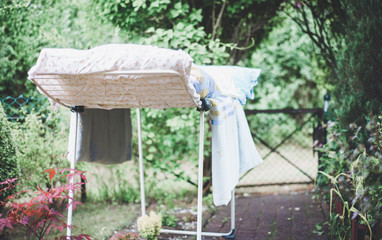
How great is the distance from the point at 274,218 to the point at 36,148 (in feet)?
8.42

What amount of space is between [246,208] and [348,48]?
214 cm

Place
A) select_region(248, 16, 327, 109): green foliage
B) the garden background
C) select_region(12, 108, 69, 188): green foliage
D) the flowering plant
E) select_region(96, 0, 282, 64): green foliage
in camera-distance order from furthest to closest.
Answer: select_region(248, 16, 327, 109): green foliage → select_region(96, 0, 282, 64): green foliage → select_region(12, 108, 69, 188): green foliage → the garden background → the flowering plant

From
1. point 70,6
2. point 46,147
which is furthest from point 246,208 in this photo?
point 70,6

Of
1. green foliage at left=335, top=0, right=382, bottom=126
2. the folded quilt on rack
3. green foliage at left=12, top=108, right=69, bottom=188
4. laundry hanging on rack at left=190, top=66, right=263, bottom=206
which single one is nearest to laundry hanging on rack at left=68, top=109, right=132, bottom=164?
the folded quilt on rack

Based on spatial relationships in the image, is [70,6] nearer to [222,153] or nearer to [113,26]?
[113,26]

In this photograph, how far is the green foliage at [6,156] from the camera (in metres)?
2.83

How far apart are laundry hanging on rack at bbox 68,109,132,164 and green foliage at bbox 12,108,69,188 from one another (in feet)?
2.30

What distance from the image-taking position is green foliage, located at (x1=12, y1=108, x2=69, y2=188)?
3574 mm

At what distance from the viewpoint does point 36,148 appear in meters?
3.73

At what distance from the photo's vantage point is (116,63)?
1964 millimetres

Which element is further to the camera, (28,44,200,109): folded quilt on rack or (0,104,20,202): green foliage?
(0,104,20,202): green foliage

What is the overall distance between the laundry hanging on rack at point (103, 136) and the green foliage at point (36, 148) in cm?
70

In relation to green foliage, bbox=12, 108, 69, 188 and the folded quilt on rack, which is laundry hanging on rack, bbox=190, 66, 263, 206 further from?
green foliage, bbox=12, 108, 69, 188

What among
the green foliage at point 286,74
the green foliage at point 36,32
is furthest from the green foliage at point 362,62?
the green foliage at point 286,74
